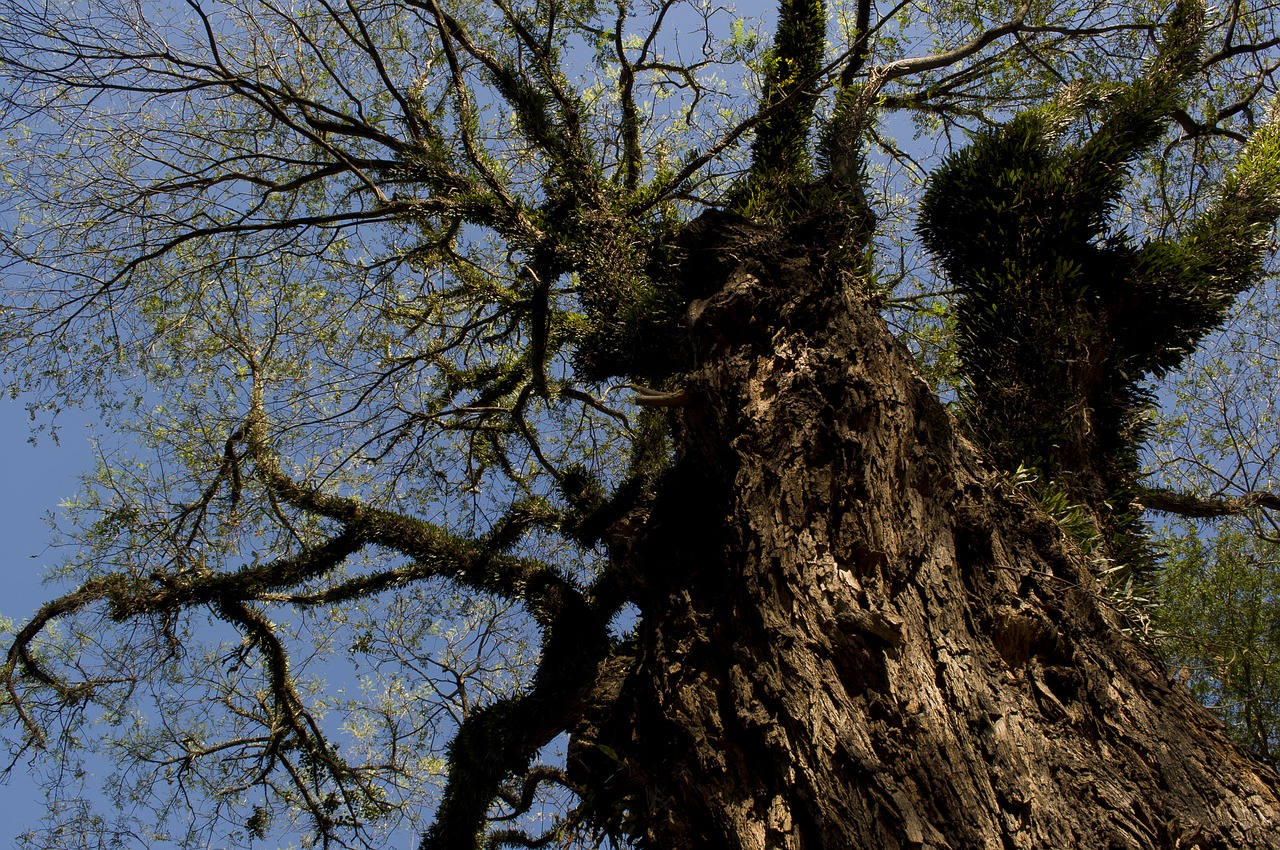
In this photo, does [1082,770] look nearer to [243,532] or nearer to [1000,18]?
[243,532]

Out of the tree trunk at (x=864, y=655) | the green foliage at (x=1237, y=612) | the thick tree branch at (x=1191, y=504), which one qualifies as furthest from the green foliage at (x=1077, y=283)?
the green foliage at (x=1237, y=612)

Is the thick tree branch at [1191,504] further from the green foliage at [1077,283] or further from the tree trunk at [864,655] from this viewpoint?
the tree trunk at [864,655]

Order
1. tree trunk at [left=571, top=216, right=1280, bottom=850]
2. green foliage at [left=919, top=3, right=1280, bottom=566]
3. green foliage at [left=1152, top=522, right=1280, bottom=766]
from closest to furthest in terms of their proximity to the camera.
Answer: tree trunk at [left=571, top=216, right=1280, bottom=850]
green foliage at [left=919, top=3, right=1280, bottom=566]
green foliage at [left=1152, top=522, right=1280, bottom=766]

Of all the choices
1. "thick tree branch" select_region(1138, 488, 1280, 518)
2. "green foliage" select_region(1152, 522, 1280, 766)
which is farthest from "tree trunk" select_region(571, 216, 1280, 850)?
"green foliage" select_region(1152, 522, 1280, 766)

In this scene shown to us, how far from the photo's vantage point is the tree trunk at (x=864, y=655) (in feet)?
6.93

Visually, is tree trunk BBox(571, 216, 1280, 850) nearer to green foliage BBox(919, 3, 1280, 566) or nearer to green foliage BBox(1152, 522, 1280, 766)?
green foliage BBox(919, 3, 1280, 566)

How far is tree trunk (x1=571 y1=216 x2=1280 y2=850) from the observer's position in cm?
211

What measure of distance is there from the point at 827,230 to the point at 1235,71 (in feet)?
17.0

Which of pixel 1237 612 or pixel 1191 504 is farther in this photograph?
pixel 1237 612

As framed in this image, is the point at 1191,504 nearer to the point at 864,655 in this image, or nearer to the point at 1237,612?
the point at 1237,612

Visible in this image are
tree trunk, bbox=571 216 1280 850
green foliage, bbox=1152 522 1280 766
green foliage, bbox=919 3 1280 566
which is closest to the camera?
tree trunk, bbox=571 216 1280 850

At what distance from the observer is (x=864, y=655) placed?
7.77 feet

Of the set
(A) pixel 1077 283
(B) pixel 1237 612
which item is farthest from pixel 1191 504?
(B) pixel 1237 612

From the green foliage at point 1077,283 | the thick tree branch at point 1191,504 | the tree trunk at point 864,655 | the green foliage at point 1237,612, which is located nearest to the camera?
the tree trunk at point 864,655
